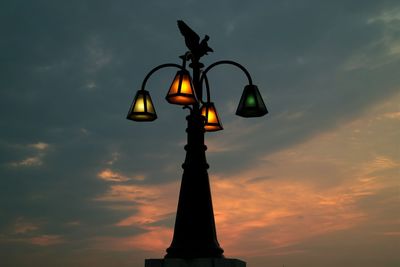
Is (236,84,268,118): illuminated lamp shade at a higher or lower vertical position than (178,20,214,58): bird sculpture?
lower

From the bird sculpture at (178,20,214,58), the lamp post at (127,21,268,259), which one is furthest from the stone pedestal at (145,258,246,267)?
the bird sculpture at (178,20,214,58)

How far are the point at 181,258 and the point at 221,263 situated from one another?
1.75 feet

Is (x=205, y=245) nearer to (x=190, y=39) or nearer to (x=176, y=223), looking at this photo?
(x=176, y=223)

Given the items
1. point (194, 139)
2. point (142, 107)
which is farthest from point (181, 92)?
point (142, 107)

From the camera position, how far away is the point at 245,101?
6785mm

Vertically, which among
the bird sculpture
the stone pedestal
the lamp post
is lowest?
the stone pedestal

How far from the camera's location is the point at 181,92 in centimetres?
606

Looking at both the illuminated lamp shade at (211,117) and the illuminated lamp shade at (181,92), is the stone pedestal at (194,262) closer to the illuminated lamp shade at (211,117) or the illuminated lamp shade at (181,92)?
the illuminated lamp shade at (181,92)

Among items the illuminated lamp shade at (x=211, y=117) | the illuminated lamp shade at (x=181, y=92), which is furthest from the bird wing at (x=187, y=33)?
the illuminated lamp shade at (x=211, y=117)

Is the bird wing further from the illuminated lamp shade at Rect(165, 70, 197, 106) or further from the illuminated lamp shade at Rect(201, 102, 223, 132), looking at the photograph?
the illuminated lamp shade at Rect(201, 102, 223, 132)

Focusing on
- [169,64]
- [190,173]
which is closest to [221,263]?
[190,173]

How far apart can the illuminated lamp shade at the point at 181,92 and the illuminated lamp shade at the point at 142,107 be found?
61cm

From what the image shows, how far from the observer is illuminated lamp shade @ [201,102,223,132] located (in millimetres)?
7301

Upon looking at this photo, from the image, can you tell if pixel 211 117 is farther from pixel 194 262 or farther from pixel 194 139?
pixel 194 262
